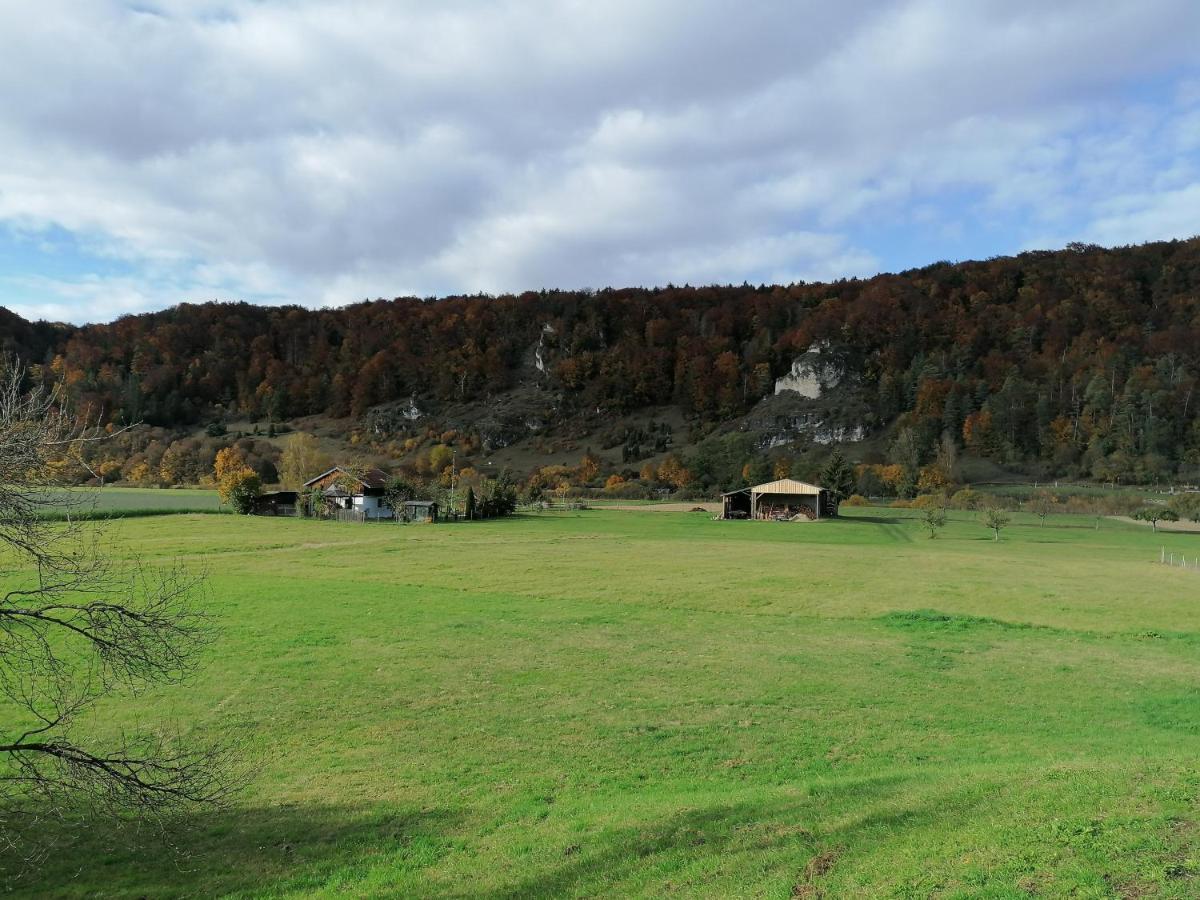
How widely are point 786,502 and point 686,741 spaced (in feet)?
262

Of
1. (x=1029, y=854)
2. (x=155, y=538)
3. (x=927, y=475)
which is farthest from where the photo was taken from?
(x=927, y=475)

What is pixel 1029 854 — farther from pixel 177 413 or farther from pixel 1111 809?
pixel 177 413

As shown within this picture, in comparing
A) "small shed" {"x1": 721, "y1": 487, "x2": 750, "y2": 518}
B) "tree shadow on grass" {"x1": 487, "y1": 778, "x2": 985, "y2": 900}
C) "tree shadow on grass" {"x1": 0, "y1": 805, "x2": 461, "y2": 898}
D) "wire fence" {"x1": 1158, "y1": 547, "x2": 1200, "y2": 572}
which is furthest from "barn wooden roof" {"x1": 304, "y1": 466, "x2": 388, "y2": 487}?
"tree shadow on grass" {"x1": 487, "y1": 778, "x2": 985, "y2": 900}

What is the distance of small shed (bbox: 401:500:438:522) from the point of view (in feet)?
258

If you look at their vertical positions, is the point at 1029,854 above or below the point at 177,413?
below

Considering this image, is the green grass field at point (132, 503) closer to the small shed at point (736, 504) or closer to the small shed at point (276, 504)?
the small shed at point (276, 504)

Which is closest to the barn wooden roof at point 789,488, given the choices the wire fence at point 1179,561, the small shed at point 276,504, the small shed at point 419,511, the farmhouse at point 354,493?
the small shed at point 419,511

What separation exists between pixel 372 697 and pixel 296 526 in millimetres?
53405

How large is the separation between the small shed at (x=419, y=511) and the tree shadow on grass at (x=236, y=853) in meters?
68.9

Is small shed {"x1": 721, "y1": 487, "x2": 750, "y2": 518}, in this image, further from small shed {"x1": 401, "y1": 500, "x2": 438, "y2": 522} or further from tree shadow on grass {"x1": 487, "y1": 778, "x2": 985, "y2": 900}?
tree shadow on grass {"x1": 487, "y1": 778, "x2": 985, "y2": 900}

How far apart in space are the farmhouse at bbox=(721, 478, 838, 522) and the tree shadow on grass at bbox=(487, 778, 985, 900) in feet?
258

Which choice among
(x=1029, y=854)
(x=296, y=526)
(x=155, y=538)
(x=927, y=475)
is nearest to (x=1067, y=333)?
(x=927, y=475)

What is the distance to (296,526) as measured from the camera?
212 ft

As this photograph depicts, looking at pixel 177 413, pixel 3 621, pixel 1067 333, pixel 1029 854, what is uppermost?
pixel 1067 333
